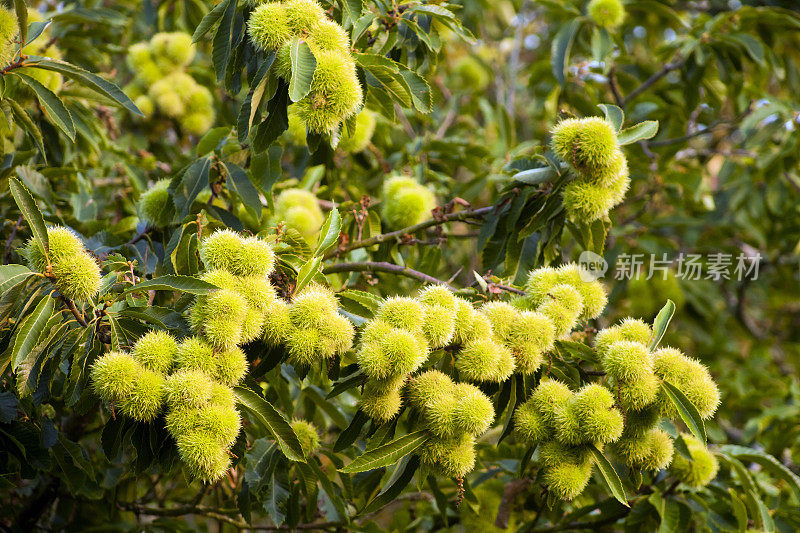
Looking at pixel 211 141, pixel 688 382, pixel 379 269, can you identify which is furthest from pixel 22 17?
pixel 688 382

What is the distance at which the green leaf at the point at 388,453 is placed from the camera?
4.53 feet

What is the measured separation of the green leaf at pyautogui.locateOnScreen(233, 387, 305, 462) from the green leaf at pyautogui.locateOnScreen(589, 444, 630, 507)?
2.02 ft

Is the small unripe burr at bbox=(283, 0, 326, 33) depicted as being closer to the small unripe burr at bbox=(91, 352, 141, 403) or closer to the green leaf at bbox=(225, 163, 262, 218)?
the green leaf at bbox=(225, 163, 262, 218)

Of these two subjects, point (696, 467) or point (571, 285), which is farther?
point (696, 467)

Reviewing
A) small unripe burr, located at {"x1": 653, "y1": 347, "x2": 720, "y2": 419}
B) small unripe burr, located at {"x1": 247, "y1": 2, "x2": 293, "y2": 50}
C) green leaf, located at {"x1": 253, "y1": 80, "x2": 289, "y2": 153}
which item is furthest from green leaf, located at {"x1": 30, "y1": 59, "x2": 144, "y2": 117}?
small unripe burr, located at {"x1": 653, "y1": 347, "x2": 720, "y2": 419}

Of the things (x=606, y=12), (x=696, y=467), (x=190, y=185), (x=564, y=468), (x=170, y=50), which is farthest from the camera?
(x=606, y=12)

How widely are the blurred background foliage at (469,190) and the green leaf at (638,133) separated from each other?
233 millimetres

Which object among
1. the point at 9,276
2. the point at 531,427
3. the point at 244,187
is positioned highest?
the point at 9,276

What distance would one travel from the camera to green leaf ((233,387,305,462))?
4.52 feet

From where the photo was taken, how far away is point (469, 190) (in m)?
3.13

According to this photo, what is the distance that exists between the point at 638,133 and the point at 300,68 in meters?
0.87

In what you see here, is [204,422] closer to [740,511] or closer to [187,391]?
[187,391]

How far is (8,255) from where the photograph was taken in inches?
79.4

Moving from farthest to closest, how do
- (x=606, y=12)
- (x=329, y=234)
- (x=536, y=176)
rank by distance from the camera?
(x=606, y=12) → (x=536, y=176) → (x=329, y=234)
